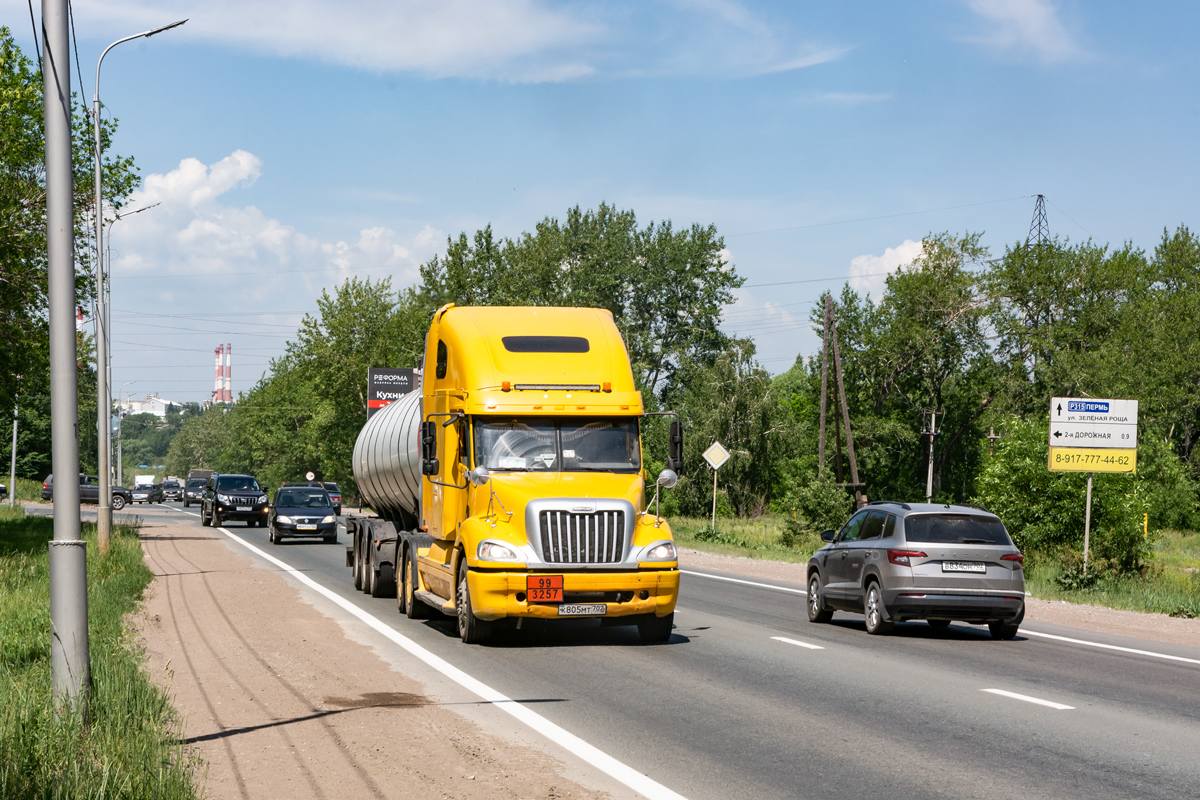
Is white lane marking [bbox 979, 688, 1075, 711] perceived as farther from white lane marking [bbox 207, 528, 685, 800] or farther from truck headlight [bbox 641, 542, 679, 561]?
white lane marking [bbox 207, 528, 685, 800]

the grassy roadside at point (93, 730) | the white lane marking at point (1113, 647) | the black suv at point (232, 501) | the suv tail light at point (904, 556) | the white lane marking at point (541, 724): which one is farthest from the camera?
the black suv at point (232, 501)

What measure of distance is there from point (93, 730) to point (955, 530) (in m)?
11.0

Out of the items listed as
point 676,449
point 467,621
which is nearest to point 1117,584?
point 676,449

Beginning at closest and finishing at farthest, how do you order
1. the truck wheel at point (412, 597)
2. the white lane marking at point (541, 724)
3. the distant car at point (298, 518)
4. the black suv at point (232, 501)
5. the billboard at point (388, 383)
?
the white lane marking at point (541, 724) < the truck wheel at point (412, 597) < the distant car at point (298, 518) < the black suv at point (232, 501) < the billboard at point (388, 383)

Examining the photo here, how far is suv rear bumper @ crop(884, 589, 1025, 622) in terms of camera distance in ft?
47.8

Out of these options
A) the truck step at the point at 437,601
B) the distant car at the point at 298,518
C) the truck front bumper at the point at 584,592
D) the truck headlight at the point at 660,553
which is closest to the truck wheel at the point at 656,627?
the truck front bumper at the point at 584,592

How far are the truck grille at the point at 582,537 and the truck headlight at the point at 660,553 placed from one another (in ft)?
0.93

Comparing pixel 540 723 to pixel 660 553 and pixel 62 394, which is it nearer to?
pixel 62 394

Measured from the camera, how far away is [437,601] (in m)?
14.3

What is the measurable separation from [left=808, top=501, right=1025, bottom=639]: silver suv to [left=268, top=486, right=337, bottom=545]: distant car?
22.9m

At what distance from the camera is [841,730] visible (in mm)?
8578

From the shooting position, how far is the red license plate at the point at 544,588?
41.8 ft

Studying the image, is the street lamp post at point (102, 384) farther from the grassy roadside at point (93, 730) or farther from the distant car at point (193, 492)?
the distant car at point (193, 492)

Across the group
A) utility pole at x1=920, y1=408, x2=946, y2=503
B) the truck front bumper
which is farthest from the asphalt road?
utility pole at x1=920, y1=408, x2=946, y2=503
